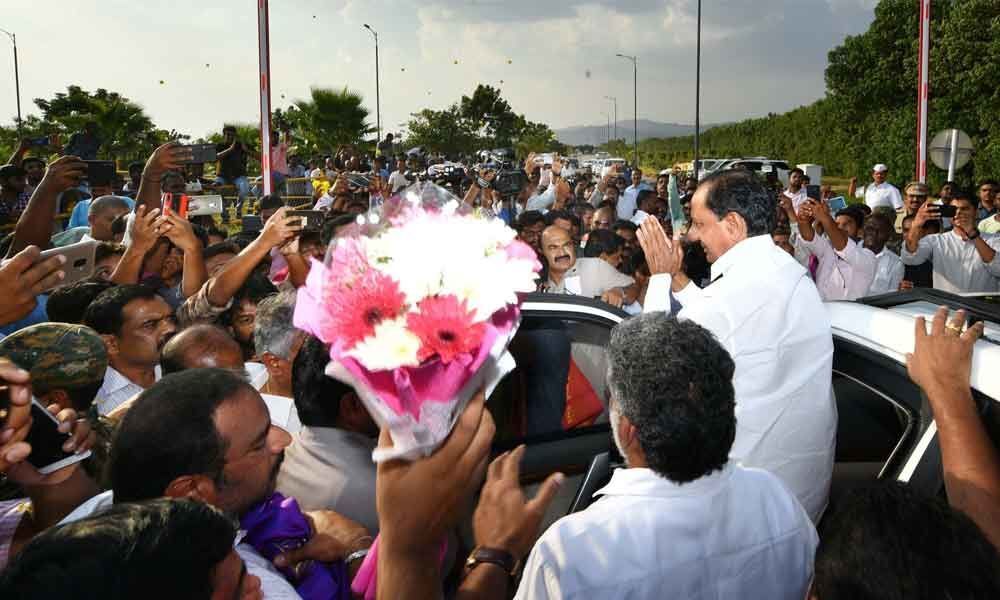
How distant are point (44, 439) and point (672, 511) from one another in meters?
1.65

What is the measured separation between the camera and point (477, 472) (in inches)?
52.5

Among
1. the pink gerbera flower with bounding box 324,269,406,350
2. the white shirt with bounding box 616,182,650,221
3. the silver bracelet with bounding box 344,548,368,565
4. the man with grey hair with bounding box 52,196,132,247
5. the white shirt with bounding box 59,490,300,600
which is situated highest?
the white shirt with bounding box 616,182,650,221

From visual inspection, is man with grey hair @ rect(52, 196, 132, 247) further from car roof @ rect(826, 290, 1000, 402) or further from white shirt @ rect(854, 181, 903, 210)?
white shirt @ rect(854, 181, 903, 210)

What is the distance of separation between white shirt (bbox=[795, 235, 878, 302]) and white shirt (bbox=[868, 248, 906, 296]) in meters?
0.16

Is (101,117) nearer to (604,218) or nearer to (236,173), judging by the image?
(236,173)

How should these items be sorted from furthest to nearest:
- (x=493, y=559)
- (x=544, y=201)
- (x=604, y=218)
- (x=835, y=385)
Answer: (x=544, y=201) < (x=604, y=218) < (x=835, y=385) < (x=493, y=559)

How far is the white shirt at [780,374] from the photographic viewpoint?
267cm

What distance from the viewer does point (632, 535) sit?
1696 millimetres

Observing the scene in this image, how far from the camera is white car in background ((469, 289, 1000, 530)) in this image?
268 cm

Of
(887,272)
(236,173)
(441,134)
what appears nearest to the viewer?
(887,272)

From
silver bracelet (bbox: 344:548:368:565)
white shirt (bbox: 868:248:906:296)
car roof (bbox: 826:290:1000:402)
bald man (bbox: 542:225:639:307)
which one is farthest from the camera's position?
white shirt (bbox: 868:248:906:296)

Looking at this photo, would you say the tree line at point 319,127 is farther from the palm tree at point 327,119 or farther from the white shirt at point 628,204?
the white shirt at point 628,204

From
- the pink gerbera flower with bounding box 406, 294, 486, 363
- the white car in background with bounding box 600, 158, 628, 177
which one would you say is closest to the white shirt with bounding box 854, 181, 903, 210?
the white car in background with bounding box 600, 158, 628, 177

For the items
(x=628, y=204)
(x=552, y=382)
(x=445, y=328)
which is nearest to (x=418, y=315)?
(x=445, y=328)
